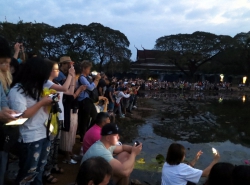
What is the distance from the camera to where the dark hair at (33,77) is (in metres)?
2.73

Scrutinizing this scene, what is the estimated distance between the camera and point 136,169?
5.21m

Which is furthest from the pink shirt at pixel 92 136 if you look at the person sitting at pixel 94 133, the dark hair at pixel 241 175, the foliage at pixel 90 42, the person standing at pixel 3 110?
the foliage at pixel 90 42

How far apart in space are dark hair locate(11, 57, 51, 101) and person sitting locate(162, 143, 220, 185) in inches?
67.5

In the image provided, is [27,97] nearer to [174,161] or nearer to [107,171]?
[107,171]

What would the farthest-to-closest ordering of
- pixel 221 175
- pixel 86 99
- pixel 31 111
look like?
pixel 86 99 < pixel 31 111 < pixel 221 175

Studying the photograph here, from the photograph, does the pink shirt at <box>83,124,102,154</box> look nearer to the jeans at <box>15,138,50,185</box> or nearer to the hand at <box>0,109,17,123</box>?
the jeans at <box>15,138,50,185</box>

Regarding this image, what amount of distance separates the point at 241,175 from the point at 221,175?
0.60ft

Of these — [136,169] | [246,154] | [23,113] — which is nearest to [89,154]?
[23,113]

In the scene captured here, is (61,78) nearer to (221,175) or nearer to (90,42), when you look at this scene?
(221,175)

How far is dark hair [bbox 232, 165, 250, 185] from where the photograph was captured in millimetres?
2295

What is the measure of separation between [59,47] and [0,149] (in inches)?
1711

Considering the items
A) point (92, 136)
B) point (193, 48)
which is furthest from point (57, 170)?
point (193, 48)

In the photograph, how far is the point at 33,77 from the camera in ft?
9.11

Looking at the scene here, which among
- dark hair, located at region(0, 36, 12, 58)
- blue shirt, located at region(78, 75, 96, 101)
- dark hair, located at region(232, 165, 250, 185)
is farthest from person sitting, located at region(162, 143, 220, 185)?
blue shirt, located at region(78, 75, 96, 101)
